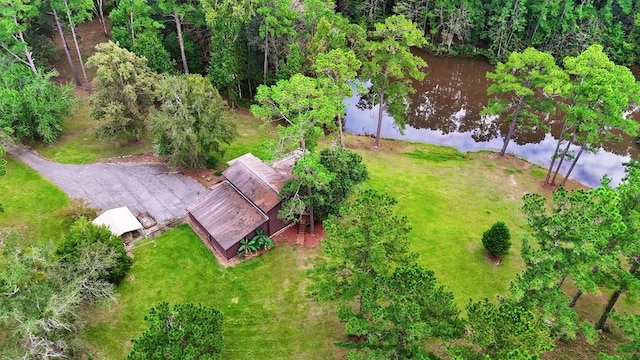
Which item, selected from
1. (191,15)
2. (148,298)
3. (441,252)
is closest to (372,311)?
(441,252)

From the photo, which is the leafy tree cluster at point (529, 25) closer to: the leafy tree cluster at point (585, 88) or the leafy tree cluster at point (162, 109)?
the leafy tree cluster at point (585, 88)

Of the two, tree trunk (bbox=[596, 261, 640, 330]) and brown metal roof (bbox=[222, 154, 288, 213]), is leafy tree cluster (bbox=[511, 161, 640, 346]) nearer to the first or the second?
tree trunk (bbox=[596, 261, 640, 330])

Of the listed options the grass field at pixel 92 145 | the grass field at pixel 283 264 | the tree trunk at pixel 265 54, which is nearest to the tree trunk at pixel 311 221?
the grass field at pixel 283 264

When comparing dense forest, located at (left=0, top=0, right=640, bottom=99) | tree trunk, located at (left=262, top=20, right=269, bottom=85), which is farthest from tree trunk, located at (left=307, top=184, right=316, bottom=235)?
tree trunk, located at (left=262, top=20, right=269, bottom=85)

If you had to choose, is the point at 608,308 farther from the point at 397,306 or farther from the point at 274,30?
the point at 274,30

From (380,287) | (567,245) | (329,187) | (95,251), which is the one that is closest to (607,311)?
(567,245)

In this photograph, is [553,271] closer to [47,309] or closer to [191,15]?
[47,309]

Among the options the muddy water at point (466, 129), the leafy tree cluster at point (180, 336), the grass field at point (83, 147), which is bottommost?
the muddy water at point (466, 129)
